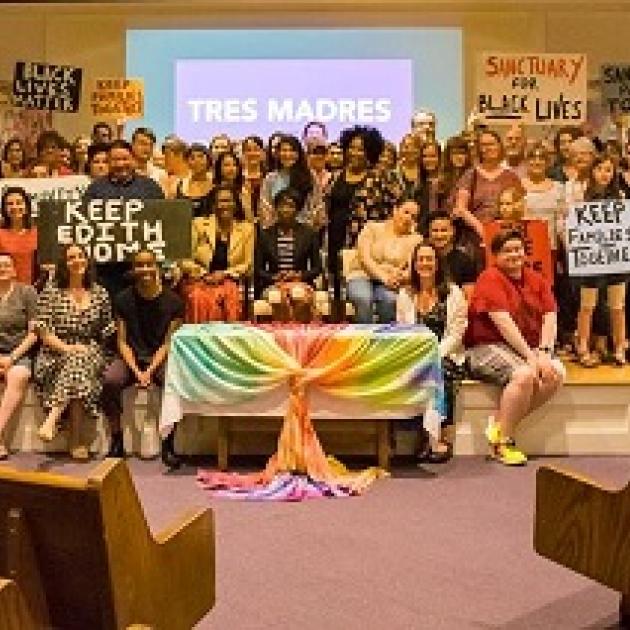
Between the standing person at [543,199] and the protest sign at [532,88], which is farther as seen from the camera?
the protest sign at [532,88]

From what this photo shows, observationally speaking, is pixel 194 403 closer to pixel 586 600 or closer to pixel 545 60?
pixel 586 600

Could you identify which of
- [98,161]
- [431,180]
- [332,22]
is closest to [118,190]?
[98,161]

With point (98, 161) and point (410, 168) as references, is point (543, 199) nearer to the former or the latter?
point (410, 168)

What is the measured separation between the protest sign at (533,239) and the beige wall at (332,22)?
163 inches

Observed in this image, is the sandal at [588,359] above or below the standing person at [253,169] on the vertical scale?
below

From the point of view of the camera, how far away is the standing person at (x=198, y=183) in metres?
6.61

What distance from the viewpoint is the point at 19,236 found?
21.0ft

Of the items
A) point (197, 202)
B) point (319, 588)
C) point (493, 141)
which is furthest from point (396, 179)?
point (319, 588)

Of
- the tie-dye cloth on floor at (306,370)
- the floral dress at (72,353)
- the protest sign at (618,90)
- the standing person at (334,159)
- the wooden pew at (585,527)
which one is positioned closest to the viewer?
the wooden pew at (585,527)

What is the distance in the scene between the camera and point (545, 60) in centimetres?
737

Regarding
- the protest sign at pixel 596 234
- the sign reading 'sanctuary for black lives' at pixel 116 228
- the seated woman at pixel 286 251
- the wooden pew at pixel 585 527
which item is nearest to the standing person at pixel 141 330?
the sign reading 'sanctuary for black lives' at pixel 116 228

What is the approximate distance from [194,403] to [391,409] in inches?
32.7

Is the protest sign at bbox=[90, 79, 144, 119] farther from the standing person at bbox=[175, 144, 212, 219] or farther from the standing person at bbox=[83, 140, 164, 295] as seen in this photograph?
the standing person at bbox=[83, 140, 164, 295]

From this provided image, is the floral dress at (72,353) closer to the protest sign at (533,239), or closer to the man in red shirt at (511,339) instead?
the man in red shirt at (511,339)
